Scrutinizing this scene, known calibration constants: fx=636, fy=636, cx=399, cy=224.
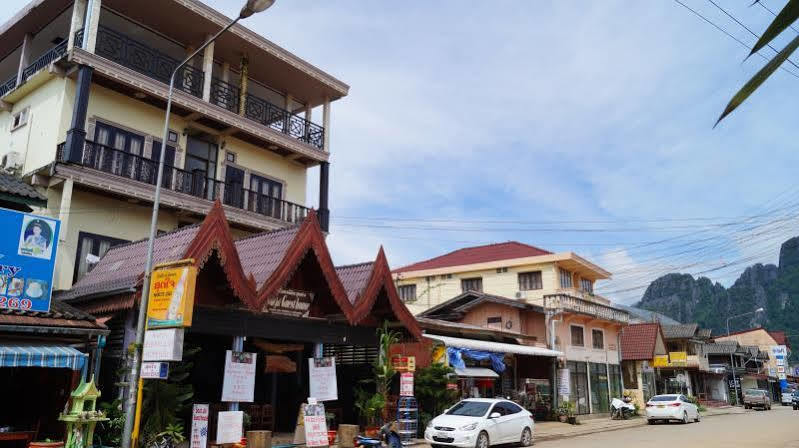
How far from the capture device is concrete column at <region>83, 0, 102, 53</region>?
20.4m

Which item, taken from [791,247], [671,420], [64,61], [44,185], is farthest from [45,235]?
[791,247]

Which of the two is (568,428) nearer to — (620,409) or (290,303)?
(620,409)

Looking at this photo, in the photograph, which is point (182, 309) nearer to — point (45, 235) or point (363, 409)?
point (45, 235)

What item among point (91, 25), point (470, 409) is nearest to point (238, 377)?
point (470, 409)

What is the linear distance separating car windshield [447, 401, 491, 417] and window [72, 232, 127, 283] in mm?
12008

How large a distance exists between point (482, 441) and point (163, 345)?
31.1 feet

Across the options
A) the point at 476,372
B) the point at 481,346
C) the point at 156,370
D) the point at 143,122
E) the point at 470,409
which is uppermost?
the point at 143,122

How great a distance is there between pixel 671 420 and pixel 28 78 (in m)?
32.5

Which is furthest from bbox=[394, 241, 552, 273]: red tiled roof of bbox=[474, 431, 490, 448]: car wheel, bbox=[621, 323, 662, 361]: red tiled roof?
bbox=[474, 431, 490, 448]: car wheel

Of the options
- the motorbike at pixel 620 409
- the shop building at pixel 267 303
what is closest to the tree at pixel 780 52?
the shop building at pixel 267 303

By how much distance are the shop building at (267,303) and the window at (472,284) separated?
82.4ft

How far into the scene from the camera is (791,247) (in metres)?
123

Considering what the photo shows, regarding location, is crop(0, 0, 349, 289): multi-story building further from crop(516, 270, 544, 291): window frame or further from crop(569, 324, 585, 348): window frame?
crop(516, 270, 544, 291): window frame

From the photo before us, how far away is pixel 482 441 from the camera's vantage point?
17594 mm
